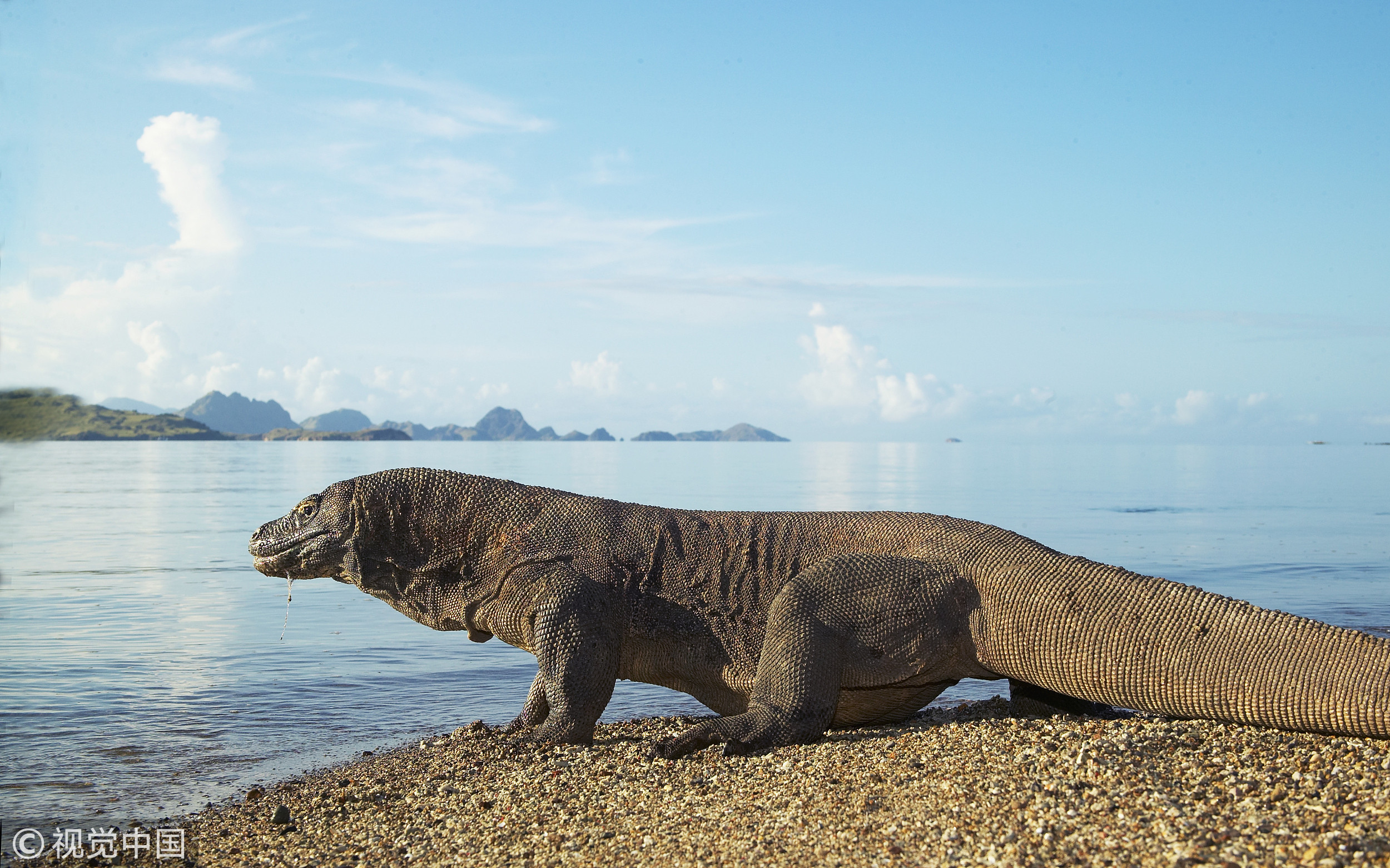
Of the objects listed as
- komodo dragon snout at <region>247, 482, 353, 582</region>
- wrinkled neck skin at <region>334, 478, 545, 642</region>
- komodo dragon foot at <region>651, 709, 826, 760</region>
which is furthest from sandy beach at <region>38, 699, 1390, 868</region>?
komodo dragon snout at <region>247, 482, 353, 582</region>

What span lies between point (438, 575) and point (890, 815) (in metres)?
4.83

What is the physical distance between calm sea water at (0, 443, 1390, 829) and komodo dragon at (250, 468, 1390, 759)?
2.41 metres

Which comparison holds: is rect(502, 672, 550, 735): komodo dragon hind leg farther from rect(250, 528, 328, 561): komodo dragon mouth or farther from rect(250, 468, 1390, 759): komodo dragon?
rect(250, 528, 328, 561): komodo dragon mouth

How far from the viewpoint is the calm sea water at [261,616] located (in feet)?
32.6

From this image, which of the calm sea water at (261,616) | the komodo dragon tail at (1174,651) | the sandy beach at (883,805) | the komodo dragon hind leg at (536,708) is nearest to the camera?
the sandy beach at (883,805)

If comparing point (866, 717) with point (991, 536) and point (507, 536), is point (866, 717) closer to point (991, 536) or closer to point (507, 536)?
point (991, 536)

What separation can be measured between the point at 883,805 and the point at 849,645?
5.67 feet

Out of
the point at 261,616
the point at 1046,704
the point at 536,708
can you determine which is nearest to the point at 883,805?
the point at 1046,704

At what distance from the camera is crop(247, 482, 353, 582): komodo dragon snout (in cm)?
948

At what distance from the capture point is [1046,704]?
8.63 meters

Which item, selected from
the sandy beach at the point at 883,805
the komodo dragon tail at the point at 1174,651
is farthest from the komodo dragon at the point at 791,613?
the sandy beach at the point at 883,805

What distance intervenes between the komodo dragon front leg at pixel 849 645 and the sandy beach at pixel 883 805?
239 mm

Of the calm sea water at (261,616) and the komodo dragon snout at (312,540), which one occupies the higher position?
the komodo dragon snout at (312,540)

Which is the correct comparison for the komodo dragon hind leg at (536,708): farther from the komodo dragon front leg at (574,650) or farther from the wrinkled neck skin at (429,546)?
the wrinkled neck skin at (429,546)
